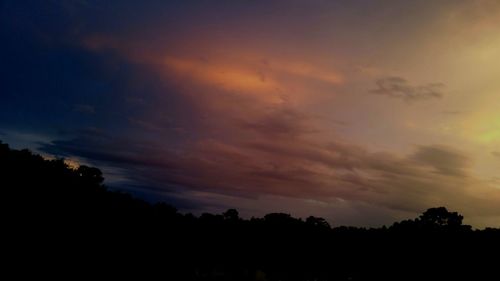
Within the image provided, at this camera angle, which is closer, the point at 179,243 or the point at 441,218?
the point at 179,243

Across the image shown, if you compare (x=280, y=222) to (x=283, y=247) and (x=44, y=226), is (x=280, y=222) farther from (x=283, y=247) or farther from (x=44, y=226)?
(x=44, y=226)

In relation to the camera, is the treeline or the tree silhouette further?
the tree silhouette

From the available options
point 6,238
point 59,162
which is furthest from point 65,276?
point 59,162

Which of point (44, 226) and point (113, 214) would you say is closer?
point (44, 226)

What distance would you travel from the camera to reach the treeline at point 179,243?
24625mm

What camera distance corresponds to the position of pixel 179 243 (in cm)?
3638

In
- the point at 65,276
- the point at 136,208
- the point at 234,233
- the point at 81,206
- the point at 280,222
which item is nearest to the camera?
the point at 65,276

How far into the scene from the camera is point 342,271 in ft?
160

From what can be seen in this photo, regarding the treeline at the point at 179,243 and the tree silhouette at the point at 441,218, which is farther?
the tree silhouette at the point at 441,218

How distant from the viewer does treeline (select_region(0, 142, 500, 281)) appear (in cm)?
2462

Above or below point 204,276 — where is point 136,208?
above

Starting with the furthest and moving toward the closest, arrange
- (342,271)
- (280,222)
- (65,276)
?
(280,222), (342,271), (65,276)

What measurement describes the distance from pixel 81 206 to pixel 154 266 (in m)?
7.80

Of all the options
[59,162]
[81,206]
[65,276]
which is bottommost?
[65,276]
